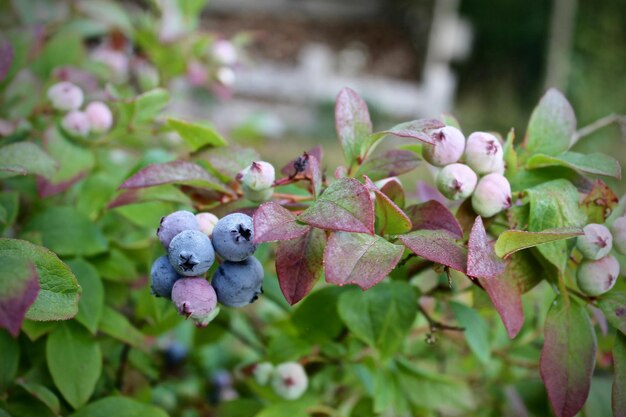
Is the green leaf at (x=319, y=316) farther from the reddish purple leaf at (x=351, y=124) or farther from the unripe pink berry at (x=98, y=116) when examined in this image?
the unripe pink berry at (x=98, y=116)

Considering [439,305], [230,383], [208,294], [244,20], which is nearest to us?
[208,294]

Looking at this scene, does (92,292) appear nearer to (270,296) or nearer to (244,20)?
(270,296)

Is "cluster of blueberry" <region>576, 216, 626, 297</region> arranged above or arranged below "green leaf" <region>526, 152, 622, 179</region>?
below

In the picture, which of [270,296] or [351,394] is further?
[351,394]

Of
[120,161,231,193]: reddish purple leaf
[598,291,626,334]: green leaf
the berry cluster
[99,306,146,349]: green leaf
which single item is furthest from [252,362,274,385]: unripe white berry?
[598,291,626,334]: green leaf

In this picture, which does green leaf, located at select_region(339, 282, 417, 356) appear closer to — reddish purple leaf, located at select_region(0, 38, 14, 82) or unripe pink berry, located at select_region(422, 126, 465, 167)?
unripe pink berry, located at select_region(422, 126, 465, 167)

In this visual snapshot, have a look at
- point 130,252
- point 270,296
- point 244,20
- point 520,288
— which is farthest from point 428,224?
point 244,20
